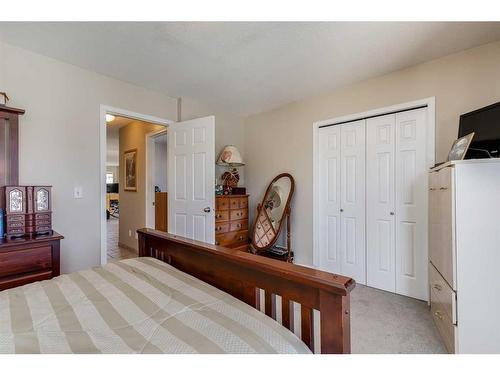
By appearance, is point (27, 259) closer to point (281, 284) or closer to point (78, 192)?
point (78, 192)

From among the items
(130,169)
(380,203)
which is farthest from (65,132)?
(380,203)

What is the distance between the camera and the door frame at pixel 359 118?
2.31 m

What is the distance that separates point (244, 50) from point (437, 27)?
57.8 inches

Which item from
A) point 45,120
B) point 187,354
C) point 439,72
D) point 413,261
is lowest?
point 413,261

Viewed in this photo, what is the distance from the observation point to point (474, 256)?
58.4 inches

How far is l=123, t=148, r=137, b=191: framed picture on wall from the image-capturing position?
14.0 feet

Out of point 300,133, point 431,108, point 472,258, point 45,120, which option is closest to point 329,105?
point 300,133

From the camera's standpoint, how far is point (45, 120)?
218cm

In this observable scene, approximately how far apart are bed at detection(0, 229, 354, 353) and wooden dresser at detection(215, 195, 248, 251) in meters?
1.94

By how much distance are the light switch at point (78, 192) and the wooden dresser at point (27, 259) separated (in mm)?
623

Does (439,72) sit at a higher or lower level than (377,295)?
higher

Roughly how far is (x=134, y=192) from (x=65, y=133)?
6.91 feet

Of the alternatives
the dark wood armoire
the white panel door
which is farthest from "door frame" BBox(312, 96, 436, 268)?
the dark wood armoire

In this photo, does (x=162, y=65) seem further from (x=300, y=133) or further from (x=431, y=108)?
(x=431, y=108)
